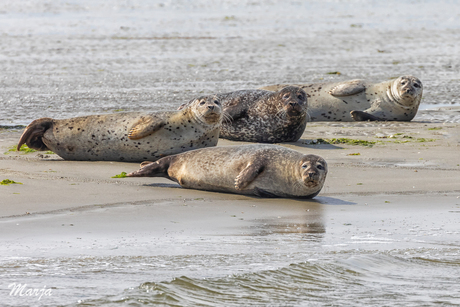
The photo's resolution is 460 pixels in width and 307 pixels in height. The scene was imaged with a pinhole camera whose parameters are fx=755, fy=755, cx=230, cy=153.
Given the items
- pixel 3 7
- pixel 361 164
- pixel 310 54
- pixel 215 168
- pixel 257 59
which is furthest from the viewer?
pixel 3 7

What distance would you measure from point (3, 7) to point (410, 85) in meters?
30.2

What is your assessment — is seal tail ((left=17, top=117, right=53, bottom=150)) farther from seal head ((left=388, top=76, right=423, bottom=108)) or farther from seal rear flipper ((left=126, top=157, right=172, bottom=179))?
seal head ((left=388, top=76, right=423, bottom=108))

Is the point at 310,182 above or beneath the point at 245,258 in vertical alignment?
above

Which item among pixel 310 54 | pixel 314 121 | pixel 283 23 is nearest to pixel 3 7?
pixel 283 23

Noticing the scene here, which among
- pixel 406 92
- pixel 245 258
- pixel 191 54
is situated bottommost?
pixel 245 258

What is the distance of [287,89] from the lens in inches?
353

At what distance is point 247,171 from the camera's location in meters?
5.70

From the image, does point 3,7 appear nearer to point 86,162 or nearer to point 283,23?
point 283,23

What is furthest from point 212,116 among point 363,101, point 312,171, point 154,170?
point 363,101

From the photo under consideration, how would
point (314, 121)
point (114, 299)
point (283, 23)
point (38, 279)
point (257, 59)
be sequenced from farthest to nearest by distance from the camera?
point (283, 23)
point (257, 59)
point (314, 121)
point (38, 279)
point (114, 299)

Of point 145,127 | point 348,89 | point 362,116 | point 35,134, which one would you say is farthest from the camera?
point 348,89

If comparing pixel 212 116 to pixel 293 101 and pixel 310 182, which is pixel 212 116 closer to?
pixel 293 101

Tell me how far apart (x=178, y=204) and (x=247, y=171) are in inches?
27.1

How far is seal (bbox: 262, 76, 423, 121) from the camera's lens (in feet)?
33.9
